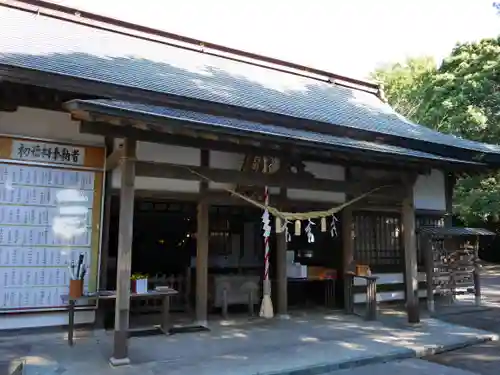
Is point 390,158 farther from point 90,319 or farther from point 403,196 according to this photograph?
point 90,319

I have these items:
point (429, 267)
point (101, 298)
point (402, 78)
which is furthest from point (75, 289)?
point (402, 78)

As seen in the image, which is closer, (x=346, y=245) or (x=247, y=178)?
(x=247, y=178)

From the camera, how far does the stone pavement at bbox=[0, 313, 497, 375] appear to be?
16.1 ft

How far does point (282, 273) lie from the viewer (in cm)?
791

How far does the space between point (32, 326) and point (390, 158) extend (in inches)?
230

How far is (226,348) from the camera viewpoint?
5.78 metres

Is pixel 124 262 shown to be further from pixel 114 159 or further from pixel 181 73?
pixel 181 73

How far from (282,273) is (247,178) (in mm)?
2539

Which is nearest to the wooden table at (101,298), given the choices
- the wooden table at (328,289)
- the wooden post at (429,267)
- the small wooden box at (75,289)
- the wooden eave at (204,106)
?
the small wooden box at (75,289)

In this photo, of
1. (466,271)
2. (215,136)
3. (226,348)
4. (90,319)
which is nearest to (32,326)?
(90,319)

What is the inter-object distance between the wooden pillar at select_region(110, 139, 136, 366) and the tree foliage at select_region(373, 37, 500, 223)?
11863 mm

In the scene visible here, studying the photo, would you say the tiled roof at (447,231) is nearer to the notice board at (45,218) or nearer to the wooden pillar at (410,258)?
the wooden pillar at (410,258)

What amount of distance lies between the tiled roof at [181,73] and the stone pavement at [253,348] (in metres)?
3.70

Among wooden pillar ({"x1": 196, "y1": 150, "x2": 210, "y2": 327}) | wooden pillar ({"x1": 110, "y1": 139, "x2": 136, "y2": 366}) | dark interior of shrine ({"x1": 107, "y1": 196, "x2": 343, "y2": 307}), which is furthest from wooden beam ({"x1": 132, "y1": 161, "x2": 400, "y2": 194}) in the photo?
dark interior of shrine ({"x1": 107, "y1": 196, "x2": 343, "y2": 307})
